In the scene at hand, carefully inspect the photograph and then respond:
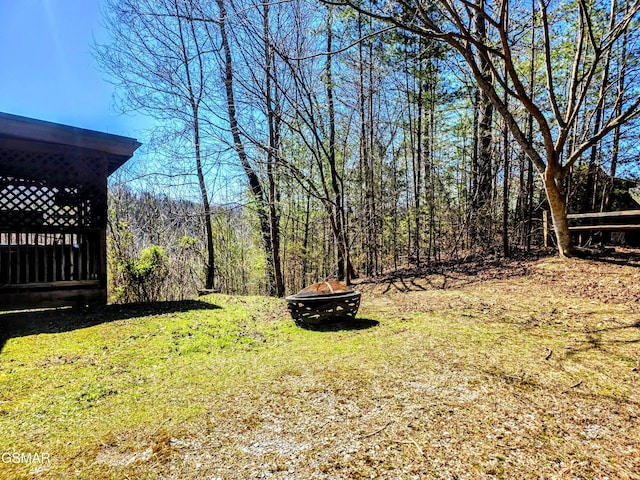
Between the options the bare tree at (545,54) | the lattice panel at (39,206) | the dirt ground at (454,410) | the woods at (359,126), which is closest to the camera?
the dirt ground at (454,410)

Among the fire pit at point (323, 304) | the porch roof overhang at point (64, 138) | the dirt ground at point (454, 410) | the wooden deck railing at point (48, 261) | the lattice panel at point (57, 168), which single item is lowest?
the dirt ground at point (454, 410)

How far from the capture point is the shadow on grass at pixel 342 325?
338 centimetres

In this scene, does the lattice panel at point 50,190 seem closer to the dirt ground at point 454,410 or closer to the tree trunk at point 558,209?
the dirt ground at point 454,410

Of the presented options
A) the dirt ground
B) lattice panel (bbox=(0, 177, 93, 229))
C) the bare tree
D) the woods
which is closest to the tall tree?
the woods

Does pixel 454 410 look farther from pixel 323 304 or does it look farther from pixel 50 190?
pixel 50 190

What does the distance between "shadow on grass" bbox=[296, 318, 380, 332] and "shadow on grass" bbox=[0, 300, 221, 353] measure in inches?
78.9

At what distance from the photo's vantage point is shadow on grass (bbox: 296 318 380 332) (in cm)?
338

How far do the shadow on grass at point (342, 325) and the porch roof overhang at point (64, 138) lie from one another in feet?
12.1

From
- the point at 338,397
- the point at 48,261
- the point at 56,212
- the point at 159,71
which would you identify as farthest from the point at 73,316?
the point at 159,71

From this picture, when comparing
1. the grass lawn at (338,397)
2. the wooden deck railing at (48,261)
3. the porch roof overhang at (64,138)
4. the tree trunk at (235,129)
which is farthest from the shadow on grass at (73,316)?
the tree trunk at (235,129)

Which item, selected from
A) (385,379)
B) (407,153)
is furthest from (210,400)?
(407,153)

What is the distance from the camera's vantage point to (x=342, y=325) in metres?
3.51

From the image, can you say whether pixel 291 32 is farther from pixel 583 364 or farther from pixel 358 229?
pixel 583 364

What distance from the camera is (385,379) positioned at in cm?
206
